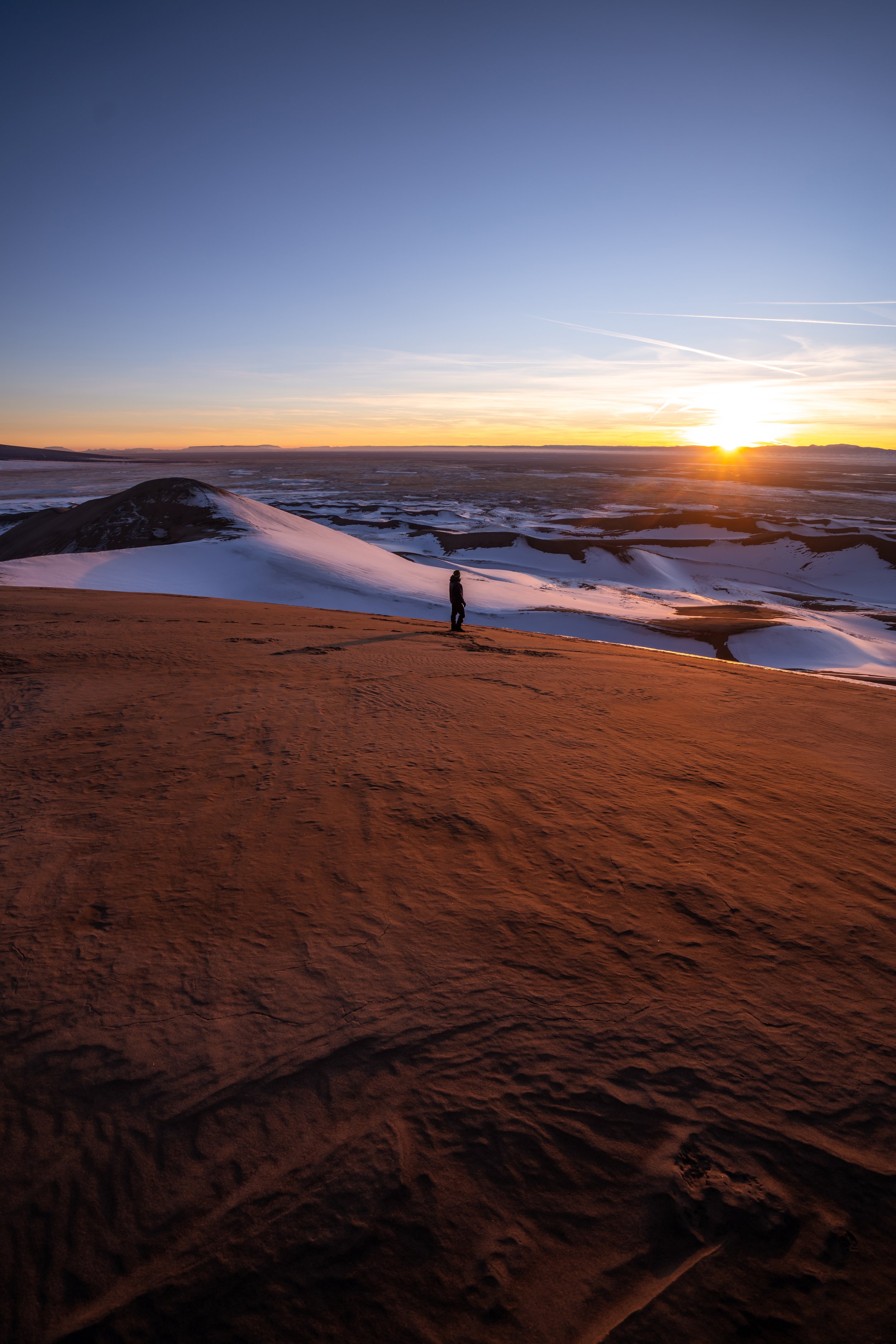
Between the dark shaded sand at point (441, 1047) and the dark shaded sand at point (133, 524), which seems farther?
the dark shaded sand at point (133, 524)

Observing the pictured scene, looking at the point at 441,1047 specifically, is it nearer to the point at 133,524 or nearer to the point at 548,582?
the point at 548,582

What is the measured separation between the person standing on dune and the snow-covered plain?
4123 millimetres

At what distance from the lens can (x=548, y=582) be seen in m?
28.6

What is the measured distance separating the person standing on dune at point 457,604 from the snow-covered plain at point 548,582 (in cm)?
412

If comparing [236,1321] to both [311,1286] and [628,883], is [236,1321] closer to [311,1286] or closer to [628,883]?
[311,1286]

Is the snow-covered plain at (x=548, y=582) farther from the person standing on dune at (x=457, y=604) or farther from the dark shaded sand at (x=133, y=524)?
the person standing on dune at (x=457, y=604)

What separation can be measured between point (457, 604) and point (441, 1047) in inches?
393

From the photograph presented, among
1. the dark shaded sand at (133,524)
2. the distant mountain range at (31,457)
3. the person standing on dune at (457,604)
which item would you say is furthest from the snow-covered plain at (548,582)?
the distant mountain range at (31,457)

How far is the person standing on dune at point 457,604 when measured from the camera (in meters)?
11.9

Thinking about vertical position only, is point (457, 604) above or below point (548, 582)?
above

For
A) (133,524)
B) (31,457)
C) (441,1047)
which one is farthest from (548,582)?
(31,457)

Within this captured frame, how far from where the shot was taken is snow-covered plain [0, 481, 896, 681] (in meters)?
18.7

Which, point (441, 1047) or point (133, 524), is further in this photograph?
point (133, 524)

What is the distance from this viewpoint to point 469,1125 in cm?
225
